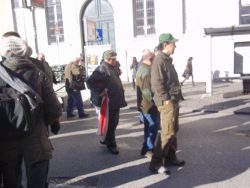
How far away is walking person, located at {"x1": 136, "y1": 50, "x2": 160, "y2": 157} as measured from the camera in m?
5.55

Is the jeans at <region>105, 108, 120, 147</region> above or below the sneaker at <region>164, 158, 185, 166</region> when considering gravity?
above

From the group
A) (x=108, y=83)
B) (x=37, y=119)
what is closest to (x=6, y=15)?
(x=108, y=83)

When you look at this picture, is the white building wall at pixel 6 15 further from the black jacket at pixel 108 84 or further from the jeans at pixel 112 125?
the jeans at pixel 112 125

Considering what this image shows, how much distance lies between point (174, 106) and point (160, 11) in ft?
47.6

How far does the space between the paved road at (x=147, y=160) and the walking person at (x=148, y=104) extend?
39 centimetres

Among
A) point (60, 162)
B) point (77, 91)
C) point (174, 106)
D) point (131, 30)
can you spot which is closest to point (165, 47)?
point (174, 106)

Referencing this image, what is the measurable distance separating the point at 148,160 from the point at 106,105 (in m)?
1.16

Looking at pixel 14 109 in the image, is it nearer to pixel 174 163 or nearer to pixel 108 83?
pixel 174 163

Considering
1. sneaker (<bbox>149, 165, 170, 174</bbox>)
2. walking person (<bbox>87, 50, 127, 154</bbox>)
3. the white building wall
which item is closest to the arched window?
the white building wall

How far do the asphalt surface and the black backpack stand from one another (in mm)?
2122

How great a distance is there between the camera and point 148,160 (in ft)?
18.6

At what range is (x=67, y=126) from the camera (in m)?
8.66

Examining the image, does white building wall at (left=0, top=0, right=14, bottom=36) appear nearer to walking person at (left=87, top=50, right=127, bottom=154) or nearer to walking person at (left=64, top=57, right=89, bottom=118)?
walking person at (left=64, top=57, right=89, bottom=118)

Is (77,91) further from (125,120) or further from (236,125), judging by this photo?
(236,125)
